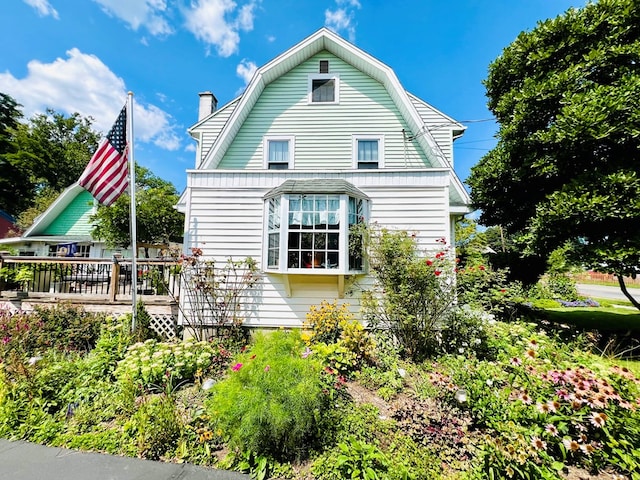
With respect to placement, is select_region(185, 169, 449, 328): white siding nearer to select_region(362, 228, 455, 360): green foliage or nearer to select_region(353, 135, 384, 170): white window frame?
select_region(362, 228, 455, 360): green foliage

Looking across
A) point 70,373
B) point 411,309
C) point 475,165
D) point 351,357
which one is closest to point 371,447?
point 351,357

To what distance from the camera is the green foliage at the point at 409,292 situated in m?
4.95

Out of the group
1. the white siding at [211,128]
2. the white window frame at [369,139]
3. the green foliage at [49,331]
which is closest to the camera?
the green foliage at [49,331]

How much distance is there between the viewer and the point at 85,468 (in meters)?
2.72

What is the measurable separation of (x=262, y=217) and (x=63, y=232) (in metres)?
16.5

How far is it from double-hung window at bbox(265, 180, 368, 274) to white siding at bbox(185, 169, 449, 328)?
16.2 inches

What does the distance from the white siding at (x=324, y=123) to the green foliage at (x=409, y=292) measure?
4.73m

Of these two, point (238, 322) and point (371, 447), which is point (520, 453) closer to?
point (371, 447)

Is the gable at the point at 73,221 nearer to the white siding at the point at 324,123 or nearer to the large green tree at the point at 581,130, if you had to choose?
the white siding at the point at 324,123

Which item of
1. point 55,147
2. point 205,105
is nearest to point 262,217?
point 205,105

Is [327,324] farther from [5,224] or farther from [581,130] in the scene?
[5,224]

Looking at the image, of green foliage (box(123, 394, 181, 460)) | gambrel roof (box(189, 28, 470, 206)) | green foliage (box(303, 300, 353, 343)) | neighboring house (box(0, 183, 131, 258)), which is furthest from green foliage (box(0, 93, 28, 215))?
green foliage (box(303, 300, 353, 343))

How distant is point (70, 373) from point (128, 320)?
150 centimetres

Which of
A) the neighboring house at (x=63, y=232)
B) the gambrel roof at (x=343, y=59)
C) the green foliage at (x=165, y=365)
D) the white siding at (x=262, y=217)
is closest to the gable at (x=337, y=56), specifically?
the gambrel roof at (x=343, y=59)
